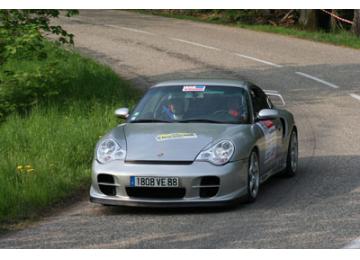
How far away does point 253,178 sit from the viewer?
11.2 metres

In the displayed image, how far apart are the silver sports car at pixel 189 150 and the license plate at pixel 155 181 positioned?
0.03ft

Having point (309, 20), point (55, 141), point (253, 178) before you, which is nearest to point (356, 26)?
point (309, 20)

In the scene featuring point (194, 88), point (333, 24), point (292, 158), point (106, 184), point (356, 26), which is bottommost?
point (333, 24)

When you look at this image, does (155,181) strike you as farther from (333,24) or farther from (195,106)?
(333,24)

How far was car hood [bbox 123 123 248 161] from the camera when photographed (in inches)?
422

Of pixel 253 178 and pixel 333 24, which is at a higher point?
pixel 253 178

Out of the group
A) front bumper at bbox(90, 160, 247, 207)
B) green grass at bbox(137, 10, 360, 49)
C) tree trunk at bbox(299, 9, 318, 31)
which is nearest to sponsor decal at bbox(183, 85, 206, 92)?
front bumper at bbox(90, 160, 247, 207)

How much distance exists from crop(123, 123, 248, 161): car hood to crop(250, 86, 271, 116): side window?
869mm

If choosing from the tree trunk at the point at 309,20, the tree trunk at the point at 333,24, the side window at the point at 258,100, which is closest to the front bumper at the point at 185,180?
the side window at the point at 258,100

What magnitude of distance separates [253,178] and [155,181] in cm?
125

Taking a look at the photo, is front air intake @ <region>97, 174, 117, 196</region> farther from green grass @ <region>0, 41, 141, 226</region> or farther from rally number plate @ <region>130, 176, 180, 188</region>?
green grass @ <region>0, 41, 141, 226</region>

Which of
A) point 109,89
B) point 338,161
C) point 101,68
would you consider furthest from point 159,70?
point 338,161

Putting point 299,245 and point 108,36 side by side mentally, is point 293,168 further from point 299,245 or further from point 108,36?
point 108,36

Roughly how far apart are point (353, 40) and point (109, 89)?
1305 centimetres
